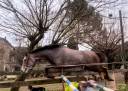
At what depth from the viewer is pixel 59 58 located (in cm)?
530

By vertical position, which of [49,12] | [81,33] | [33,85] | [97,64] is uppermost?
[49,12]

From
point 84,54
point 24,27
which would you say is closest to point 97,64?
point 84,54

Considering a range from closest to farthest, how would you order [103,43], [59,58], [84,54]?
[59,58], [84,54], [103,43]

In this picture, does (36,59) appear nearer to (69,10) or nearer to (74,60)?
(74,60)

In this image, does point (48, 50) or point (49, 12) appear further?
point (49, 12)

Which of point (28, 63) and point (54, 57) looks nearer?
point (28, 63)

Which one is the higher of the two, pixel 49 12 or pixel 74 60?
pixel 49 12

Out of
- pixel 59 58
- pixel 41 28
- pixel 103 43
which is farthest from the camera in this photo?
pixel 103 43

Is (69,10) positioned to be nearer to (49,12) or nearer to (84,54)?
(49,12)

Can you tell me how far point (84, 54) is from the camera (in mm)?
5648

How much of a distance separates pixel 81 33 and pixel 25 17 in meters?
1.55

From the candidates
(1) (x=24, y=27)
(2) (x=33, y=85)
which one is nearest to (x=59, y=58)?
(2) (x=33, y=85)

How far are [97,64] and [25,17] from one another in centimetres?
249

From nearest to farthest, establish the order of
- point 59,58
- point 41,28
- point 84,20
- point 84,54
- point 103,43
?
1. point 59,58
2. point 84,54
3. point 41,28
4. point 84,20
5. point 103,43
